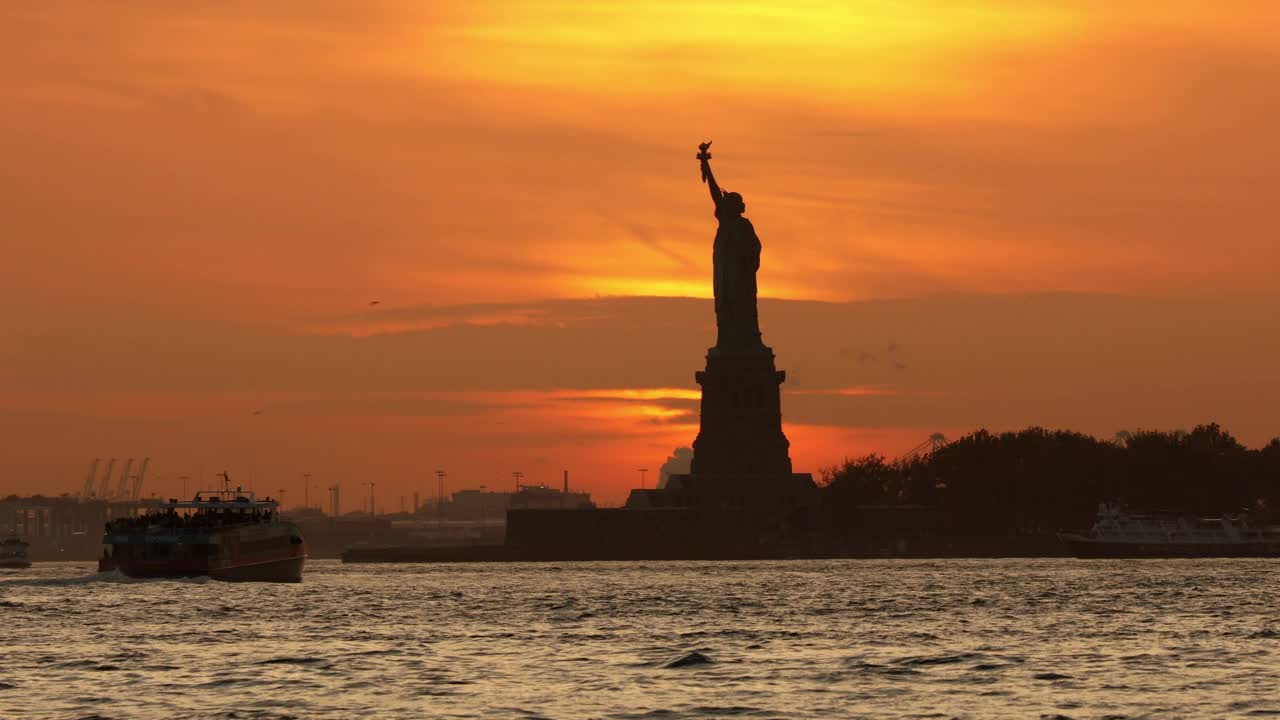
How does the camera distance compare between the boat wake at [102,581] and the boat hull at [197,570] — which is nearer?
the boat hull at [197,570]

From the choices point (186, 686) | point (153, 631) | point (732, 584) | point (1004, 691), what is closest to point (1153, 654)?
point (1004, 691)

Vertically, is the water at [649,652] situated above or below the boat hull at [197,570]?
below

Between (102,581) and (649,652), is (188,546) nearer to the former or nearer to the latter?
(102,581)

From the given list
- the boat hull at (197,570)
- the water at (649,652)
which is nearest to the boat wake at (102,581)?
the boat hull at (197,570)

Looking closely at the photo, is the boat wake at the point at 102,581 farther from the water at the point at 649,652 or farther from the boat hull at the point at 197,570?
the water at the point at 649,652

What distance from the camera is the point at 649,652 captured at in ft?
271

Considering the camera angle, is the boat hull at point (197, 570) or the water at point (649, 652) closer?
the water at point (649, 652)

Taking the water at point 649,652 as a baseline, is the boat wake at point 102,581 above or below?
above

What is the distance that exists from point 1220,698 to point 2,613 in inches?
2624

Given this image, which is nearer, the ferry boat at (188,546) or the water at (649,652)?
the water at (649,652)

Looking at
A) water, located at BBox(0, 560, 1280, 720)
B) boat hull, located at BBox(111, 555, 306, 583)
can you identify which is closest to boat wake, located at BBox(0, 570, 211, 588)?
boat hull, located at BBox(111, 555, 306, 583)

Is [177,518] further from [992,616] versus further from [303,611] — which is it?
[992,616]

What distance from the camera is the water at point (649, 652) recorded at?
65250 millimetres

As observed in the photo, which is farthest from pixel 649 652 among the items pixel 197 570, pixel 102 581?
pixel 102 581
